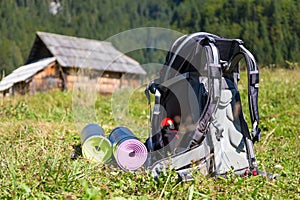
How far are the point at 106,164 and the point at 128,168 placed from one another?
0.74 feet

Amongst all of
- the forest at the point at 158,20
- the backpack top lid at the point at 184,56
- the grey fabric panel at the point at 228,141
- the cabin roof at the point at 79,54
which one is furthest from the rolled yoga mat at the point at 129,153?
the cabin roof at the point at 79,54

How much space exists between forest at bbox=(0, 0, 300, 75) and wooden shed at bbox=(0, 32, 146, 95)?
7.49 feet

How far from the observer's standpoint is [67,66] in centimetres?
2281

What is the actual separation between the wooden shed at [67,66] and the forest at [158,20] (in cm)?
228

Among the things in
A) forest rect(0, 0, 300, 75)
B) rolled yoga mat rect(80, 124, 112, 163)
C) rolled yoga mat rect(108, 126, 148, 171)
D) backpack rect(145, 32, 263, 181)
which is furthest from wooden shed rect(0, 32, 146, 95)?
rolled yoga mat rect(108, 126, 148, 171)

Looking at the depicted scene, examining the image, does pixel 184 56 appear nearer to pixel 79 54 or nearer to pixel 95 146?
A: pixel 95 146

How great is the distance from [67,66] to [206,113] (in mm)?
20171

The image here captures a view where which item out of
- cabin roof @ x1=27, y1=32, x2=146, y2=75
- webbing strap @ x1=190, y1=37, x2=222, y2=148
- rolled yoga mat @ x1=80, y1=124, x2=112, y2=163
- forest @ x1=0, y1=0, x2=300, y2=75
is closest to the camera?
webbing strap @ x1=190, y1=37, x2=222, y2=148

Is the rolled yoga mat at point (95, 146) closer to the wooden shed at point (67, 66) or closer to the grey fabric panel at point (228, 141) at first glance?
the grey fabric panel at point (228, 141)

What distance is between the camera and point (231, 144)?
11.7 feet

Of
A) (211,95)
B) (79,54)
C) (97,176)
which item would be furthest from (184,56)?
(79,54)

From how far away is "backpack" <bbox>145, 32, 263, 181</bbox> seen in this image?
3379 millimetres

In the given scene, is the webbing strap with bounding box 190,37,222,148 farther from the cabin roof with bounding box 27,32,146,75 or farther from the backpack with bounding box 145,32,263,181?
the cabin roof with bounding box 27,32,146,75

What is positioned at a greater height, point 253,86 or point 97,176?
point 253,86
